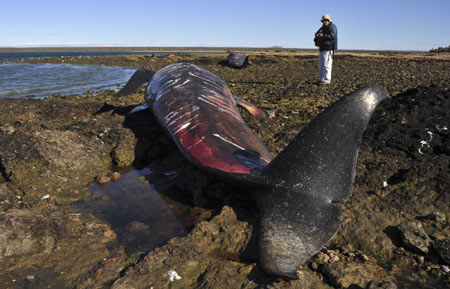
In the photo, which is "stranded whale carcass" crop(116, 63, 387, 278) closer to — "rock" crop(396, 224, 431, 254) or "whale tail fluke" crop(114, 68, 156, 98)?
"rock" crop(396, 224, 431, 254)

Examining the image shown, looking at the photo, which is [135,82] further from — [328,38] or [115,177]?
[328,38]

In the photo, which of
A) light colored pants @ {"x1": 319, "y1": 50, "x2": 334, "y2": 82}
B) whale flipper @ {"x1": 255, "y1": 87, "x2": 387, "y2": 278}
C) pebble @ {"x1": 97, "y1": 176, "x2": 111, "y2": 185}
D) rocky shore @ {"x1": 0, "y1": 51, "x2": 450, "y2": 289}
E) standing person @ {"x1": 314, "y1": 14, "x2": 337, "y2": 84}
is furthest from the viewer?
light colored pants @ {"x1": 319, "y1": 50, "x2": 334, "y2": 82}

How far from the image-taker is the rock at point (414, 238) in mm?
2834

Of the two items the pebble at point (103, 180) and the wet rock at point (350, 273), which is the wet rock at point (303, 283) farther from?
the pebble at point (103, 180)

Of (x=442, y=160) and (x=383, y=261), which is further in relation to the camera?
(x=442, y=160)

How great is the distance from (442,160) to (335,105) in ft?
7.09

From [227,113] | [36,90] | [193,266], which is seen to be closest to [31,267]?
[193,266]

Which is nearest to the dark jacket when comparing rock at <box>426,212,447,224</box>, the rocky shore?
the rocky shore

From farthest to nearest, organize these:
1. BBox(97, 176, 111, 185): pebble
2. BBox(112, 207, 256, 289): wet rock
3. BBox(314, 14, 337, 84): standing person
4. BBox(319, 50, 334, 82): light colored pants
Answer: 1. BBox(319, 50, 334, 82): light colored pants
2. BBox(314, 14, 337, 84): standing person
3. BBox(97, 176, 111, 185): pebble
4. BBox(112, 207, 256, 289): wet rock

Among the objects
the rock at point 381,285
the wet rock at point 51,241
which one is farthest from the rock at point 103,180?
the rock at point 381,285

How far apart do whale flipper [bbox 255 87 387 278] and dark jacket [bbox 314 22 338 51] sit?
8999 mm

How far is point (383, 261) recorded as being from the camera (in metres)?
2.80

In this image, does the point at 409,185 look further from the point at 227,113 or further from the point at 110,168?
the point at 110,168

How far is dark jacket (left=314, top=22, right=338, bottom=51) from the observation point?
428 inches
